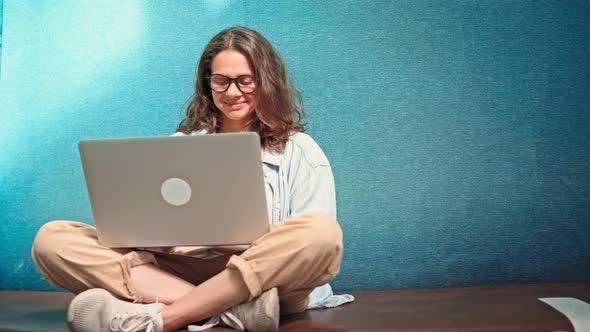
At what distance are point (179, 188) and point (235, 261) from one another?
0.68ft

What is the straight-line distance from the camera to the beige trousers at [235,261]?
1388mm

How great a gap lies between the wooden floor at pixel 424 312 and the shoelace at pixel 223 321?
113mm

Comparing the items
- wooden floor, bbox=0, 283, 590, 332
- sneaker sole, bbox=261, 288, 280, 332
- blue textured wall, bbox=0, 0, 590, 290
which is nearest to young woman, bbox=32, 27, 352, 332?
sneaker sole, bbox=261, 288, 280, 332

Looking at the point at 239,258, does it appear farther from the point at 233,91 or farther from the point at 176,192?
the point at 233,91

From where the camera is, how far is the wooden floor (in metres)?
1.42

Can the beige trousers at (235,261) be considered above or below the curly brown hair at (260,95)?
below

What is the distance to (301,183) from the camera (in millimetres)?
1739

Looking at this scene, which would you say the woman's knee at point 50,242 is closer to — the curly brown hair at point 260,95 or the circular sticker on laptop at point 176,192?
the circular sticker on laptop at point 176,192

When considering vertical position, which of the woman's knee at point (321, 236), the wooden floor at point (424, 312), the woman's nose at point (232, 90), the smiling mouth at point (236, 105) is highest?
the woman's nose at point (232, 90)

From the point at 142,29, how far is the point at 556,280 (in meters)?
1.82

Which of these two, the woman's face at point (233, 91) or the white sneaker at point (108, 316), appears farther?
the woman's face at point (233, 91)

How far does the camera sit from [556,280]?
85.0 inches

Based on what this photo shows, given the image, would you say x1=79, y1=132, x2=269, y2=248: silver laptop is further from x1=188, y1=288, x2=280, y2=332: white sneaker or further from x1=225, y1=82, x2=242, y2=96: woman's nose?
x1=225, y1=82, x2=242, y2=96: woman's nose

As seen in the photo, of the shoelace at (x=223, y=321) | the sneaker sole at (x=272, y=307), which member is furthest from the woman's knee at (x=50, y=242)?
the sneaker sole at (x=272, y=307)
